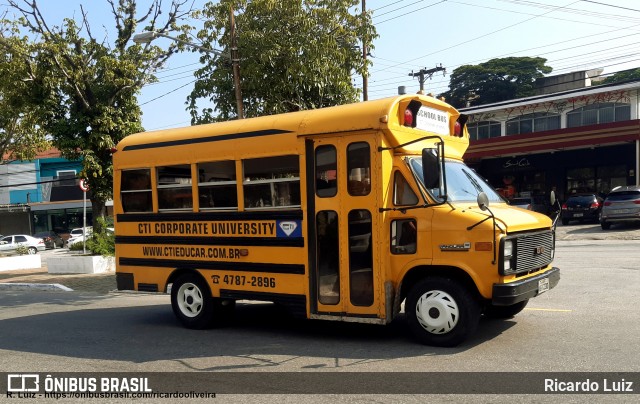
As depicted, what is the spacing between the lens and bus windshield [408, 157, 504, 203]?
21.9ft

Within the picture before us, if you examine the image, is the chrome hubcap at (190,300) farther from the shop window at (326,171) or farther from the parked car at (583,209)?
the parked car at (583,209)

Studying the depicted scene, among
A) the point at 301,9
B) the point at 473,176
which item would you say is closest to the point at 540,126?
the point at 301,9

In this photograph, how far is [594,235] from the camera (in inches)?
826

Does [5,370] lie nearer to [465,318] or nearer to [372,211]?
[372,211]

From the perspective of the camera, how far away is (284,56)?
1302cm

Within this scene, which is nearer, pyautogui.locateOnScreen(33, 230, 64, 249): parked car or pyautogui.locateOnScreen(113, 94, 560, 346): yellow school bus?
pyautogui.locateOnScreen(113, 94, 560, 346): yellow school bus

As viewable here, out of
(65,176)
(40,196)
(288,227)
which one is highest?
(65,176)

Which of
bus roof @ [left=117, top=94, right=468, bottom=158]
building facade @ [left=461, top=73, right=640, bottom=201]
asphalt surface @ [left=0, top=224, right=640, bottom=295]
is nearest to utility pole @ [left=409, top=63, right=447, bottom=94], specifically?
building facade @ [left=461, top=73, right=640, bottom=201]

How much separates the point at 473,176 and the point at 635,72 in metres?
55.5

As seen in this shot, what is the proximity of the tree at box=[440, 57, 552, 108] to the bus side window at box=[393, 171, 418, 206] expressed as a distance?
172ft

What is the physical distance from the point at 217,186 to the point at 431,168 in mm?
3153

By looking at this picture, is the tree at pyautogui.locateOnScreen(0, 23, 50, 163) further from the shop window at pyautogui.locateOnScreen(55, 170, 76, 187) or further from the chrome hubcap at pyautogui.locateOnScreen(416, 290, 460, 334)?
the shop window at pyautogui.locateOnScreen(55, 170, 76, 187)

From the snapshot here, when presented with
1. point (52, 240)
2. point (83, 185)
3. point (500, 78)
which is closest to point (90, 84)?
point (83, 185)

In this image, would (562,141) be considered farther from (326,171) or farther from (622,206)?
(326,171)
